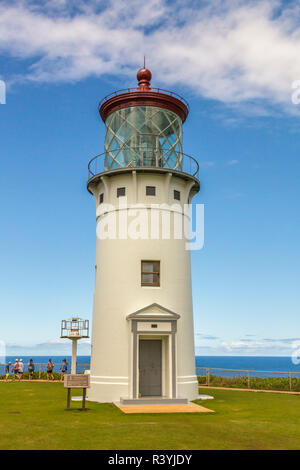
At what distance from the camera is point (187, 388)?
751 inches

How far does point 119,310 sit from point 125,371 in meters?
2.42

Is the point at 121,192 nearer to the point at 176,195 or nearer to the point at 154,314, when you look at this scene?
the point at 176,195

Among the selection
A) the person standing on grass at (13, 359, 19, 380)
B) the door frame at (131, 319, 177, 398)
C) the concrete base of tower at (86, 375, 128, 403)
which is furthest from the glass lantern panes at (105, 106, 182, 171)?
the person standing on grass at (13, 359, 19, 380)

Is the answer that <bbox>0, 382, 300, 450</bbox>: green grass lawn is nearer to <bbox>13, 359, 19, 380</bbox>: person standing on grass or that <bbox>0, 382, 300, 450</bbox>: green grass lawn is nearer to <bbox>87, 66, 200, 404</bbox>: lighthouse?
<bbox>87, 66, 200, 404</bbox>: lighthouse

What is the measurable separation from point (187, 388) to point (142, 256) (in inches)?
Result: 224

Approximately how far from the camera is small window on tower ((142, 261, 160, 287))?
19734mm

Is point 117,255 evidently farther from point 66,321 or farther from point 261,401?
point 261,401

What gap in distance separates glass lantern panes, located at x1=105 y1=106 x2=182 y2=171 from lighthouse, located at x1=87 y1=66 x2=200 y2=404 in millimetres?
44

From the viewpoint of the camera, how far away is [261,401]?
19.2 m

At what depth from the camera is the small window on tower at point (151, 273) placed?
19.7 meters

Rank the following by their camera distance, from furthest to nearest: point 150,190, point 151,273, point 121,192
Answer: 1. point 121,192
2. point 150,190
3. point 151,273

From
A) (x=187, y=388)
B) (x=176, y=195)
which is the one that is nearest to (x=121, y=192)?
(x=176, y=195)
